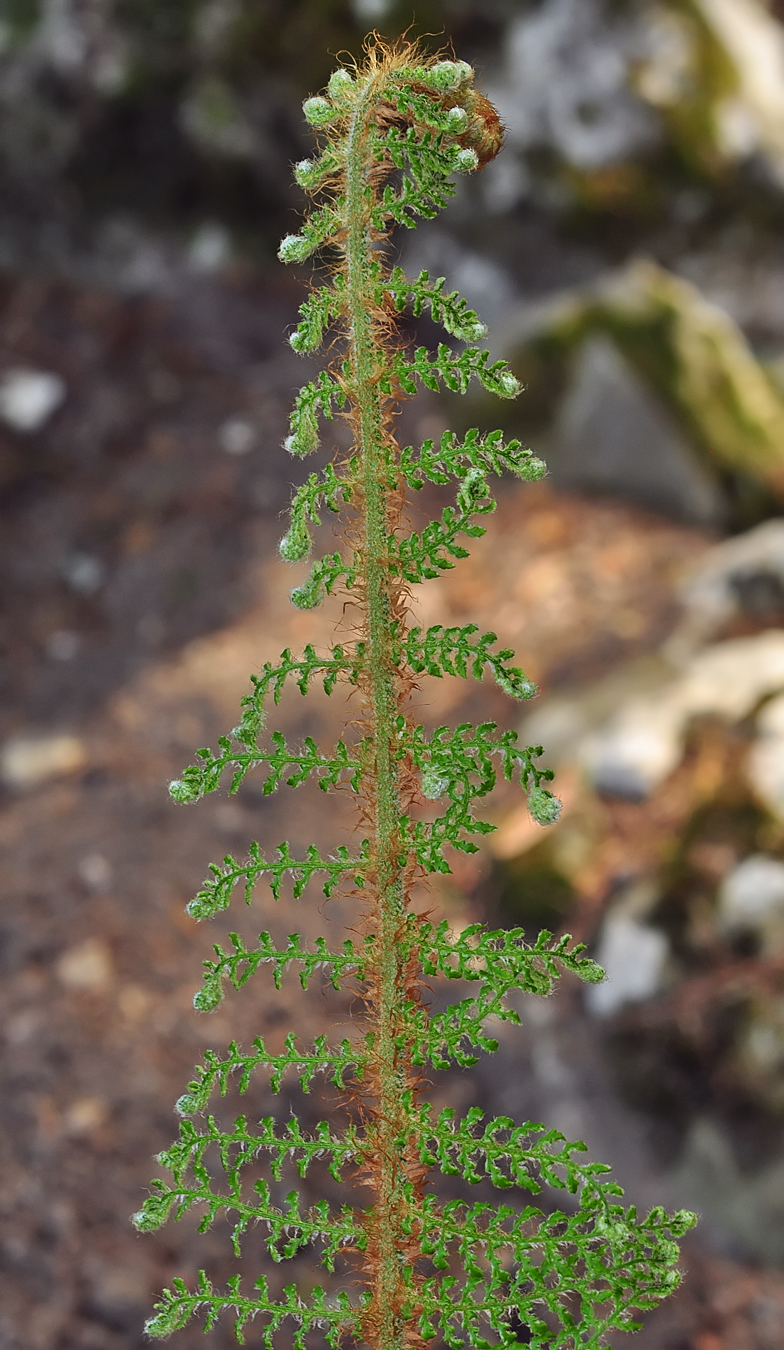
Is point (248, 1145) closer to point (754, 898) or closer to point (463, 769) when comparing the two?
point (463, 769)

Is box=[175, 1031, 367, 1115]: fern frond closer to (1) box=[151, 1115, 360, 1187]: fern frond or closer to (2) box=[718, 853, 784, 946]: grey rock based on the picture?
(1) box=[151, 1115, 360, 1187]: fern frond

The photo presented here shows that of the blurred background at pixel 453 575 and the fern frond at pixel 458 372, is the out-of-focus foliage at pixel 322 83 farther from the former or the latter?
the fern frond at pixel 458 372

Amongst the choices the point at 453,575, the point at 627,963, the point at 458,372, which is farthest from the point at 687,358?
the point at 458,372

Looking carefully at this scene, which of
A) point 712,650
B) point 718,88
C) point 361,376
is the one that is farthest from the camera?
point 718,88

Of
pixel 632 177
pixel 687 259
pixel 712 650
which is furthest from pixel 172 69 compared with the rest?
pixel 712 650

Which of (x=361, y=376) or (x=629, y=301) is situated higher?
(x=629, y=301)

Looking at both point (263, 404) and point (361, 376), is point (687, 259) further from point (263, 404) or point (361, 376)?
point (361, 376)
